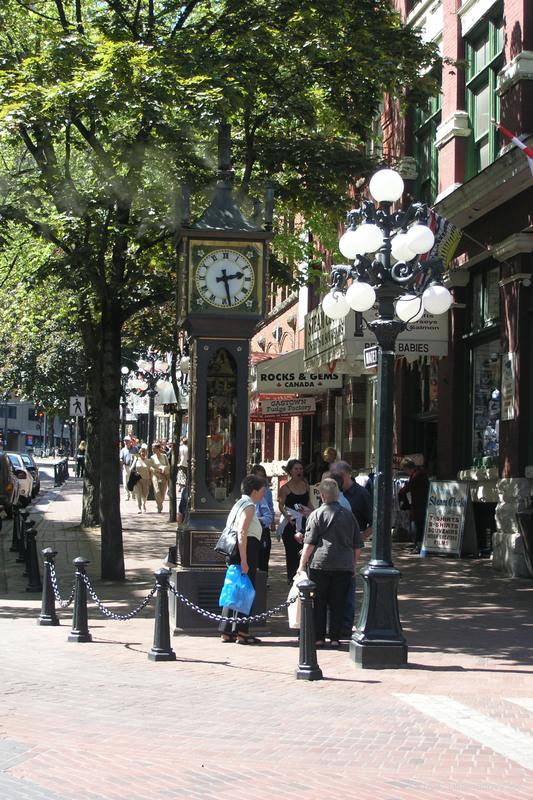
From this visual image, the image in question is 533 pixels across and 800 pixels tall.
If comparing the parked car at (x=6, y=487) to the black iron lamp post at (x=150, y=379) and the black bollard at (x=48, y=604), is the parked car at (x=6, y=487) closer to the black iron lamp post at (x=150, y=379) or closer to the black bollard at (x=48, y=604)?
the black iron lamp post at (x=150, y=379)

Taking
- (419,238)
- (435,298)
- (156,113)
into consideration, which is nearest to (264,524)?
(435,298)

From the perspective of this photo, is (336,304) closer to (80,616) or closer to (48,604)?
(80,616)

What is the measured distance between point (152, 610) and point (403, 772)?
7610 millimetres

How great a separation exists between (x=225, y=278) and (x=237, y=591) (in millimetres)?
3476

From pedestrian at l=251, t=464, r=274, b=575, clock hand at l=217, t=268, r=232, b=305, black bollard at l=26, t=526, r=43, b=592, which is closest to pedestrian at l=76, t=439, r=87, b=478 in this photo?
black bollard at l=26, t=526, r=43, b=592

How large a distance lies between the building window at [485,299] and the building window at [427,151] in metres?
2.95

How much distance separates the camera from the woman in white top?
1129 cm

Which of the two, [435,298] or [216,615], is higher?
[435,298]

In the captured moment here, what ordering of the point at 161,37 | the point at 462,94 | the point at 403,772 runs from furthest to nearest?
the point at 462,94 < the point at 161,37 < the point at 403,772

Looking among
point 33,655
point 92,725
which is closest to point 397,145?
point 33,655

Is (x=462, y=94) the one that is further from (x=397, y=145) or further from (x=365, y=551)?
(x=365, y=551)

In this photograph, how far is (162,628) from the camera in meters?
10.3

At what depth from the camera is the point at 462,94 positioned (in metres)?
20.7

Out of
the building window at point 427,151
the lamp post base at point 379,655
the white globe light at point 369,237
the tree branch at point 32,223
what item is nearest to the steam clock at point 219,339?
the white globe light at point 369,237
